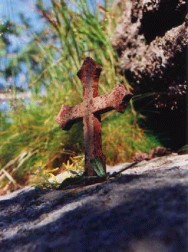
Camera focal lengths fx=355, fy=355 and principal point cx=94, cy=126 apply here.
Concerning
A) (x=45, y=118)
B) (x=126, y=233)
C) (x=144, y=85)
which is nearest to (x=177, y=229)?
(x=126, y=233)

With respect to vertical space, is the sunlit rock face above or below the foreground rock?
above

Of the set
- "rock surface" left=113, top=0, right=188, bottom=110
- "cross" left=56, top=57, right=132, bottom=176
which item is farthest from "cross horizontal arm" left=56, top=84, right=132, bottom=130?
"rock surface" left=113, top=0, right=188, bottom=110

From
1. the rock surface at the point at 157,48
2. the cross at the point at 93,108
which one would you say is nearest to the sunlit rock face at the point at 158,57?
the rock surface at the point at 157,48

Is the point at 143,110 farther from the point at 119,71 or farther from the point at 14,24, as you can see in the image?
the point at 14,24

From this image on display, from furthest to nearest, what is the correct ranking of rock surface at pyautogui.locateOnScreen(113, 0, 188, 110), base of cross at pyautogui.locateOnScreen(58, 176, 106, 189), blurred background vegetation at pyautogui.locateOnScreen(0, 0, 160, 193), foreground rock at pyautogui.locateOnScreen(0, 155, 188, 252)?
blurred background vegetation at pyautogui.locateOnScreen(0, 0, 160, 193)
rock surface at pyautogui.locateOnScreen(113, 0, 188, 110)
base of cross at pyautogui.locateOnScreen(58, 176, 106, 189)
foreground rock at pyautogui.locateOnScreen(0, 155, 188, 252)

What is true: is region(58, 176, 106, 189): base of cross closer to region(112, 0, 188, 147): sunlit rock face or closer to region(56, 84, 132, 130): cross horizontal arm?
region(56, 84, 132, 130): cross horizontal arm
